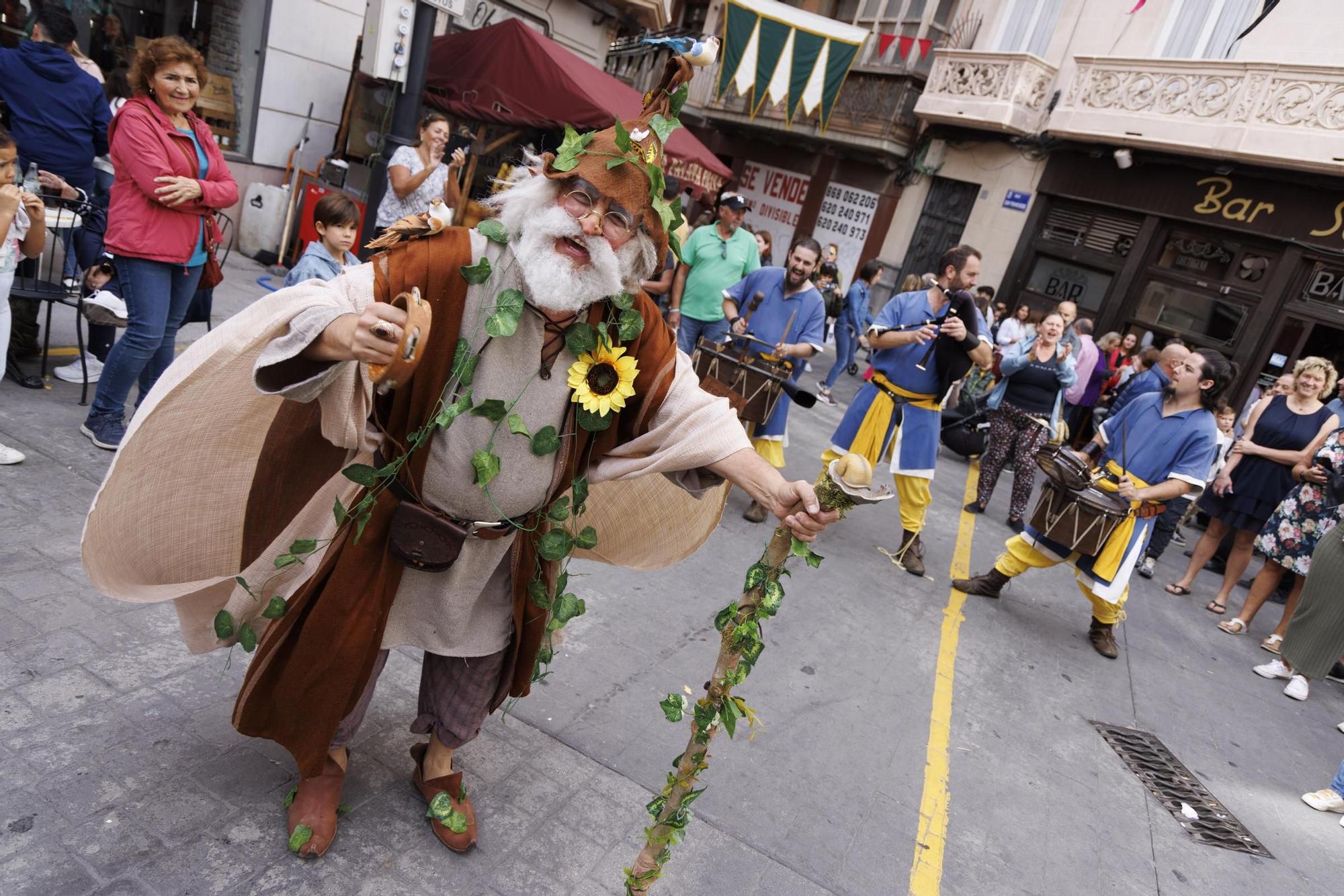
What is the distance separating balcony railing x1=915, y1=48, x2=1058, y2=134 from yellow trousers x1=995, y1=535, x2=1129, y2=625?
1178cm

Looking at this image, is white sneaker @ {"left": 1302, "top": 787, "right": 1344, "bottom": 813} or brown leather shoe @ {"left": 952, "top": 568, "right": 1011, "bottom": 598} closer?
white sneaker @ {"left": 1302, "top": 787, "right": 1344, "bottom": 813}

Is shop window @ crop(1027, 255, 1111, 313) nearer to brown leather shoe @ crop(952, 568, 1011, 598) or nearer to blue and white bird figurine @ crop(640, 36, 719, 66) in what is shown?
brown leather shoe @ crop(952, 568, 1011, 598)

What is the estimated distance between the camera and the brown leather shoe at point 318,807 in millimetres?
2289

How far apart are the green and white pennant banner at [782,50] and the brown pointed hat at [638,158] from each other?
1183 centimetres

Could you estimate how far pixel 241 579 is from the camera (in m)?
2.19

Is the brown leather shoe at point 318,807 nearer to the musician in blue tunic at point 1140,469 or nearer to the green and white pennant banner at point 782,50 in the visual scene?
the musician in blue tunic at point 1140,469

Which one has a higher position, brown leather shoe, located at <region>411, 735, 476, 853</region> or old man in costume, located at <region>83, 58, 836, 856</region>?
old man in costume, located at <region>83, 58, 836, 856</region>

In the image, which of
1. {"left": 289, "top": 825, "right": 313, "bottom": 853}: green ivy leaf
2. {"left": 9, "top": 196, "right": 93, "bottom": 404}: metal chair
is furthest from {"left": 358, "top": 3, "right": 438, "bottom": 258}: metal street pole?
{"left": 289, "top": 825, "right": 313, "bottom": 853}: green ivy leaf

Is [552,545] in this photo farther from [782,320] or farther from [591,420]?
[782,320]

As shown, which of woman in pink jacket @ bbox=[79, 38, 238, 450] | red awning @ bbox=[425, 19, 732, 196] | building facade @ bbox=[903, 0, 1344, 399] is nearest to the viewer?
woman in pink jacket @ bbox=[79, 38, 238, 450]

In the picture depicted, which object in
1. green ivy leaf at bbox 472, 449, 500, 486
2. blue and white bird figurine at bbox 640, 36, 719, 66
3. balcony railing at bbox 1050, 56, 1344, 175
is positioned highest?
balcony railing at bbox 1050, 56, 1344, 175

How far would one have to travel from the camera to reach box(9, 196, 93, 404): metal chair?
14.8 feet

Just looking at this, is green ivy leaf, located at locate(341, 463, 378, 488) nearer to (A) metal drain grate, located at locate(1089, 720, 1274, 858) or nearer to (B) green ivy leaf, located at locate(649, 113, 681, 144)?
(B) green ivy leaf, located at locate(649, 113, 681, 144)

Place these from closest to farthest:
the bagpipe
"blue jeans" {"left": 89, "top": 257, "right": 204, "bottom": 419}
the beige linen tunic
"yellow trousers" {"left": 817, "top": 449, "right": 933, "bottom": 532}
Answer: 1. the beige linen tunic
2. "blue jeans" {"left": 89, "top": 257, "right": 204, "bottom": 419}
3. the bagpipe
4. "yellow trousers" {"left": 817, "top": 449, "right": 933, "bottom": 532}
